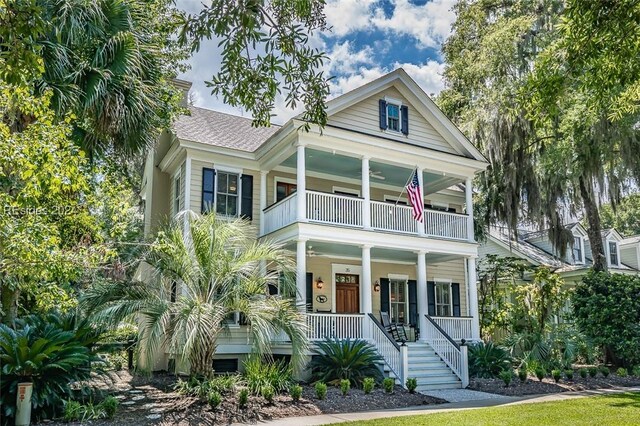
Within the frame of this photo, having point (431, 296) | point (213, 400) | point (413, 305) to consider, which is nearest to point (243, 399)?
point (213, 400)

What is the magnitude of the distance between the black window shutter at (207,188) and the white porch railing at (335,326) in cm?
434

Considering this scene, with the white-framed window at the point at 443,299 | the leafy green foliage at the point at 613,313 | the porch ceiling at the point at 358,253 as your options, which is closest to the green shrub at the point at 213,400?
the porch ceiling at the point at 358,253

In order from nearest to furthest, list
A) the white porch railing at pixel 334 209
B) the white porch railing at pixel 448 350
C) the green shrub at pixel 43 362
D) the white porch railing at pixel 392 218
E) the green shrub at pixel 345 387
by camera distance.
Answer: the green shrub at pixel 43 362
the green shrub at pixel 345 387
the white porch railing at pixel 448 350
the white porch railing at pixel 334 209
the white porch railing at pixel 392 218

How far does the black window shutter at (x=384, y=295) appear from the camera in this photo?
54.3 feet

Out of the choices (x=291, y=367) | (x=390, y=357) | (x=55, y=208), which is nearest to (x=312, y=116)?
(x=55, y=208)

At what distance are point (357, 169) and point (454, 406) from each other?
802cm

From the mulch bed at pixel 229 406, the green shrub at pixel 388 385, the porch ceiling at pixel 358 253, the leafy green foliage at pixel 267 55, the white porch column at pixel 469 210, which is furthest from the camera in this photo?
the white porch column at pixel 469 210

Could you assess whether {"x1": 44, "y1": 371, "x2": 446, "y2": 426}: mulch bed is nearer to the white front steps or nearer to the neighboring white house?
the white front steps

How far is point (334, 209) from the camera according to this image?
13.5m

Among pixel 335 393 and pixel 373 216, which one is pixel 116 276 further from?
pixel 373 216

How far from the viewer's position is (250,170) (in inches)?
599

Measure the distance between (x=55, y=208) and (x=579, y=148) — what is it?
47.1 feet

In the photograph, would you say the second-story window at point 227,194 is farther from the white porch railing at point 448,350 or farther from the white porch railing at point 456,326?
the white porch railing at point 456,326

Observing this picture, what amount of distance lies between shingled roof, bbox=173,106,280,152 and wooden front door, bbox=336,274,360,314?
494 cm
